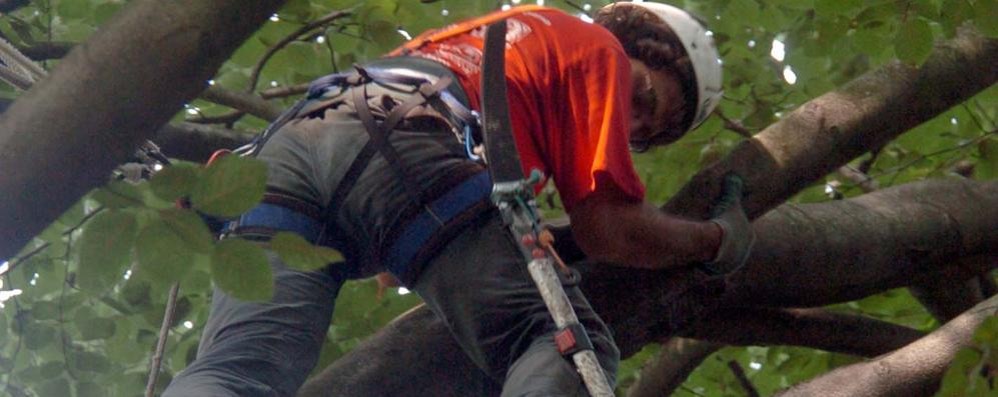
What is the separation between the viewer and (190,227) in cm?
220

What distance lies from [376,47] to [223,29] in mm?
2900

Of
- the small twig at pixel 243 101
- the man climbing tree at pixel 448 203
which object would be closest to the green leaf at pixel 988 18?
the man climbing tree at pixel 448 203

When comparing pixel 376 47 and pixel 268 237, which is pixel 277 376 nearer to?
pixel 268 237

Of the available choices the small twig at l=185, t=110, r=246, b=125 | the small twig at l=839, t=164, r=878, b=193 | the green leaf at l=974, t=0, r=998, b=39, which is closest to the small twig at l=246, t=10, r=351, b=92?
the small twig at l=185, t=110, r=246, b=125

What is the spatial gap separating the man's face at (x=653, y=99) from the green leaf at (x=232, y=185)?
4.24 feet

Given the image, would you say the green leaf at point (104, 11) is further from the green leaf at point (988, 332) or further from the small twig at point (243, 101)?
the green leaf at point (988, 332)

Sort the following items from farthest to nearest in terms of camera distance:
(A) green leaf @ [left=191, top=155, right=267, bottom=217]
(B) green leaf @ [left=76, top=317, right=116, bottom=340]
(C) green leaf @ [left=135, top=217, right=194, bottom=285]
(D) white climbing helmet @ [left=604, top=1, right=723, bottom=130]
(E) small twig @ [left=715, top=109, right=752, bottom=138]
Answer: (B) green leaf @ [left=76, top=317, right=116, bottom=340]
(E) small twig @ [left=715, top=109, right=752, bottom=138]
(D) white climbing helmet @ [left=604, top=1, right=723, bottom=130]
(C) green leaf @ [left=135, top=217, right=194, bottom=285]
(A) green leaf @ [left=191, top=155, right=267, bottom=217]

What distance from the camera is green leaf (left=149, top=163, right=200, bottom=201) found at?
214 cm

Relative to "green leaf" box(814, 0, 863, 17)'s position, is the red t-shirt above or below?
above

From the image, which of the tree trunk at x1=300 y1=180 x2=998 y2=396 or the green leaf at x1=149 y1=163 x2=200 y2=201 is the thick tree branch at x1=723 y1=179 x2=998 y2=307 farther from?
the green leaf at x1=149 y1=163 x2=200 y2=201

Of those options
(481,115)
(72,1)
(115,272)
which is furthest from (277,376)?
(72,1)

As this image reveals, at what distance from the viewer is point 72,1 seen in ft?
16.0

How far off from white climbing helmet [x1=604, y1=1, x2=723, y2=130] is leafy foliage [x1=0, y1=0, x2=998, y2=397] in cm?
73

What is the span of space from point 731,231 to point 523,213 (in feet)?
2.54
